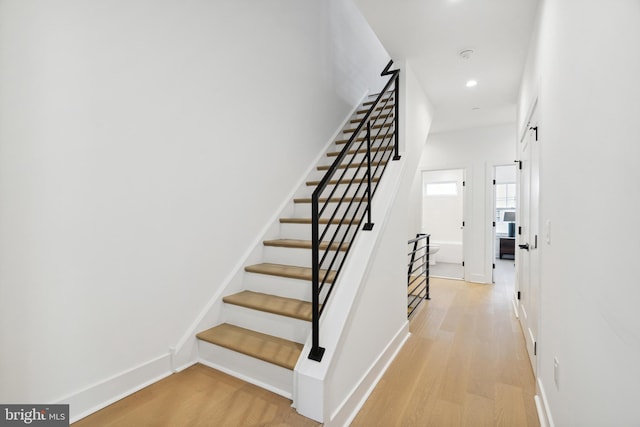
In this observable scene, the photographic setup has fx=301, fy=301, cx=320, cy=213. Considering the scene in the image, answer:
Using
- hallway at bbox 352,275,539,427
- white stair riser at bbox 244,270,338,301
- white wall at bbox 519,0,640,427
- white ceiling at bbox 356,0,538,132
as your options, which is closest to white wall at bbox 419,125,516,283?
white ceiling at bbox 356,0,538,132

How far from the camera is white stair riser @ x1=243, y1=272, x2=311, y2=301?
7.36ft

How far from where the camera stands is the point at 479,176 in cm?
523

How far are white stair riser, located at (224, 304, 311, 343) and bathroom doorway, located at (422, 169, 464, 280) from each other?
5.68 metres

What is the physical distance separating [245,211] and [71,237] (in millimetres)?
1244

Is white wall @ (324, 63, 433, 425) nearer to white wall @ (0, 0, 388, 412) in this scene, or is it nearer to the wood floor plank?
A: the wood floor plank

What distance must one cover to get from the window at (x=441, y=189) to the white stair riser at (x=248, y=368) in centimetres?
701

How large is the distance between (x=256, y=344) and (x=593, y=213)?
6.16 feet

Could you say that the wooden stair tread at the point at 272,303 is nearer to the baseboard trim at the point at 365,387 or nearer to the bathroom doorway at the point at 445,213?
the baseboard trim at the point at 365,387

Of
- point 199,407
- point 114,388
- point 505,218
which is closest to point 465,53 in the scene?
point 199,407

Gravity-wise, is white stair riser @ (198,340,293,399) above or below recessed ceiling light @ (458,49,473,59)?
below

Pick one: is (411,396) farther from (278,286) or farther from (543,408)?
(278,286)

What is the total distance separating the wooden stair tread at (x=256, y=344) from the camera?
182cm

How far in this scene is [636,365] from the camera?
72cm

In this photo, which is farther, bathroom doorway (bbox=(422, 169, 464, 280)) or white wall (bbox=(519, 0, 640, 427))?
bathroom doorway (bbox=(422, 169, 464, 280))
